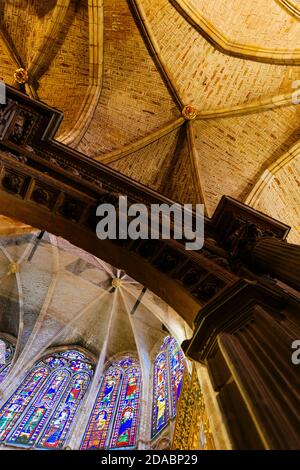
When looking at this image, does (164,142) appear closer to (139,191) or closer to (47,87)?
(47,87)

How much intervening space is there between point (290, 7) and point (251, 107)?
6.46 feet

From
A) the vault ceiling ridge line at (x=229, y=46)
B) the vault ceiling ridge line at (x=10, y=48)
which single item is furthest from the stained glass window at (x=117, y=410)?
the vault ceiling ridge line at (x=229, y=46)

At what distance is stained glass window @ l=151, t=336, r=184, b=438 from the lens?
7.95m

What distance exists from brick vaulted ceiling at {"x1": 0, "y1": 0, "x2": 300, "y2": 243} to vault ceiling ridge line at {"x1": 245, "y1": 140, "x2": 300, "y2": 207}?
29 mm

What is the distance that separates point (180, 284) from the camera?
3822mm

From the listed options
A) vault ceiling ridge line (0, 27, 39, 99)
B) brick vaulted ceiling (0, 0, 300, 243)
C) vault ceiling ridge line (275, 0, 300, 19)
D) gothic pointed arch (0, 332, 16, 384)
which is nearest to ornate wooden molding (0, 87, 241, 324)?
brick vaulted ceiling (0, 0, 300, 243)

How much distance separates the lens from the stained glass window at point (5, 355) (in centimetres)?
1011

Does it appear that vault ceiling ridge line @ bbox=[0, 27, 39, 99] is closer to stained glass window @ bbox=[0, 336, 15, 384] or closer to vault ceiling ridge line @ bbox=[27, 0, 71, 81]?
vault ceiling ridge line @ bbox=[27, 0, 71, 81]

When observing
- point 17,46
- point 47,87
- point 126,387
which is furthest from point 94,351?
point 17,46

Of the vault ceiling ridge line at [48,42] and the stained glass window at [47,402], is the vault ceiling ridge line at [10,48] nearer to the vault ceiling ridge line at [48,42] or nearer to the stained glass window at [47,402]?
the vault ceiling ridge line at [48,42]

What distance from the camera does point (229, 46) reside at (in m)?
8.02

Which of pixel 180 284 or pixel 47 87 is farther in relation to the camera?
pixel 47 87

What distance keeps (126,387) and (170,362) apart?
1.41 meters
